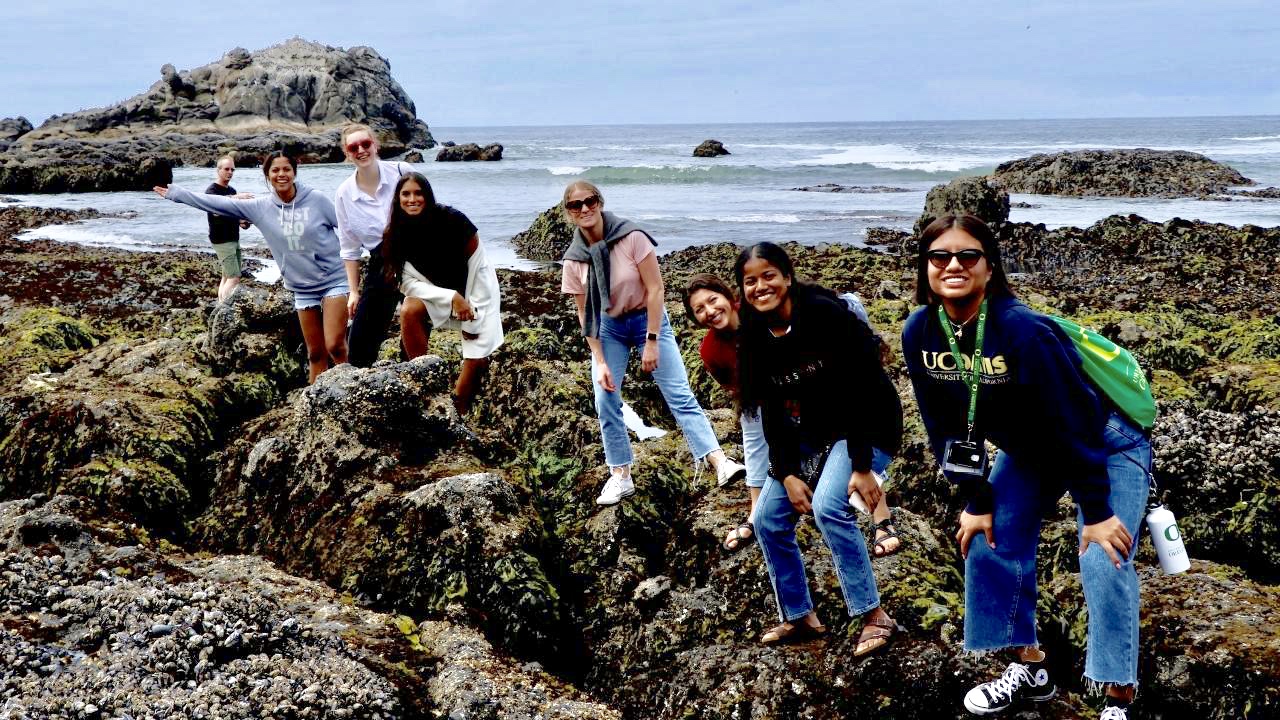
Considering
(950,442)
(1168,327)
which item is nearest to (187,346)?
(950,442)

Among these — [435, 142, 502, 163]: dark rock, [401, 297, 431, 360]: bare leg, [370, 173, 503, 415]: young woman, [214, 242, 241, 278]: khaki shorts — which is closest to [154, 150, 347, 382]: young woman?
[401, 297, 431, 360]: bare leg

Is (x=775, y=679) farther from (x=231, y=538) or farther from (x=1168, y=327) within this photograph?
(x=1168, y=327)

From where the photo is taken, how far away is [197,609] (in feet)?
11.8

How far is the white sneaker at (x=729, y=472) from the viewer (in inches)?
206

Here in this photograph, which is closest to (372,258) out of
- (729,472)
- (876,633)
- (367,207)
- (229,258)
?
(367,207)

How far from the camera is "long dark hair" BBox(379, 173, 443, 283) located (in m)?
5.78

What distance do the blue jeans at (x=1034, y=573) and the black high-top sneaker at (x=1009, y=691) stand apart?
11 cm

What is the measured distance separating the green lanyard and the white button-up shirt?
4.23 metres

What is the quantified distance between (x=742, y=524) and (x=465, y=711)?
1.79 meters

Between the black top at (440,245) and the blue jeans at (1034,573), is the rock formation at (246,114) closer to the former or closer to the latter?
the black top at (440,245)

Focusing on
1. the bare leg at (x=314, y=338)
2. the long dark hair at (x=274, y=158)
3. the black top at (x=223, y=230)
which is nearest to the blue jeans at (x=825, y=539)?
the bare leg at (x=314, y=338)

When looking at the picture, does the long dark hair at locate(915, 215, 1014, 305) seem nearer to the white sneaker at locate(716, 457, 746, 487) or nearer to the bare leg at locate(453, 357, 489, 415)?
the white sneaker at locate(716, 457, 746, 487)

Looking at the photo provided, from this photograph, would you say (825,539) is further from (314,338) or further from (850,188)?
(850,188)

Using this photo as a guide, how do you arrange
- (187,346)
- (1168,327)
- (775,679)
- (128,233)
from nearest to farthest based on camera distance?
(775,679)
(187,346)
(1168,327)
(128,233)
